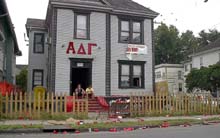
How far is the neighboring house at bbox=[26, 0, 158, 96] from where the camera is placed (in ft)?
82.8

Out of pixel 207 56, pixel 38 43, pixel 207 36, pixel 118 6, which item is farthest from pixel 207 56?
pixel 207 36

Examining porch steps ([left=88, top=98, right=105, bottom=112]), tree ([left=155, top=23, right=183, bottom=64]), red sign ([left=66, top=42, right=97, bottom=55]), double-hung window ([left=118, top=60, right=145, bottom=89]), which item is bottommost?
porch steps ([left=88, top=98, right=105, bottom=112])

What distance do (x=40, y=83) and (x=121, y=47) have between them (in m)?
9.59

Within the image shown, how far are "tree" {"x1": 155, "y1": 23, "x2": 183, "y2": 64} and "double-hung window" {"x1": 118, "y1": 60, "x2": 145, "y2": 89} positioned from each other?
175ft

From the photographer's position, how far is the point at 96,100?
24656 mm

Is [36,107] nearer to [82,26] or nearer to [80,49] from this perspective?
[80,49]

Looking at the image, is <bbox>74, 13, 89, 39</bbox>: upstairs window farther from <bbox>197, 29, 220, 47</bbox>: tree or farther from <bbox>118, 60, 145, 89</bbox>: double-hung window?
<bbox>197, 29, 220, 47</bbox>: tree

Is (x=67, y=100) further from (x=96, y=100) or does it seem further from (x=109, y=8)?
(x=109, y=8)

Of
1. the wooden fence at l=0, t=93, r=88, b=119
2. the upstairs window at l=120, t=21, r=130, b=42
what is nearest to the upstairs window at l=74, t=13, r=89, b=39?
the upstairs window at l=120, t=21, r=130, b=42

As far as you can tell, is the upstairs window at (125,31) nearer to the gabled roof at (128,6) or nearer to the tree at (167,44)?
the gabled roof at (128,6)

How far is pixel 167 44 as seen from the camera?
81.4 meters

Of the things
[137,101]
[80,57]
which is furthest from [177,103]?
[80,57]

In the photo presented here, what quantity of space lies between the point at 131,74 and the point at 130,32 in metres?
3.12

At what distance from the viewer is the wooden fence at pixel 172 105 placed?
66.4ft
